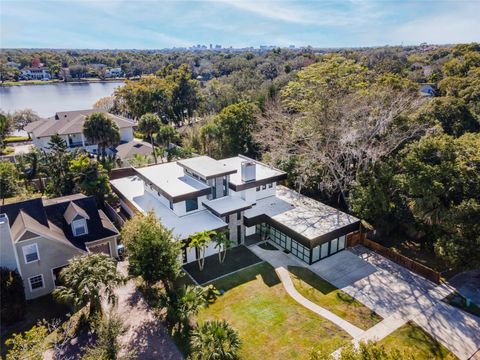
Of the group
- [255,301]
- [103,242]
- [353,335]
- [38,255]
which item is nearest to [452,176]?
[353,335]

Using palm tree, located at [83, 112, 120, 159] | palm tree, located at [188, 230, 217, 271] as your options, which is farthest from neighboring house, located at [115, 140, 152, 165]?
palm tree, located at [188, 230, 217, 271]

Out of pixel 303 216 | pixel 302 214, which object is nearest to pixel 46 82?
pixel 302 214

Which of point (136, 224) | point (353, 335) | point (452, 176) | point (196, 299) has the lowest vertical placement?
point (353, 335)

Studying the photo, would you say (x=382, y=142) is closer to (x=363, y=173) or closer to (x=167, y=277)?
(x=363, y=173)

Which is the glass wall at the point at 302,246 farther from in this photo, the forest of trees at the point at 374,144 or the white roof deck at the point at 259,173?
the white roof deck at the point at 259,173

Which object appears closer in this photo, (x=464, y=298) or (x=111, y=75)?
(x=464, y=298)

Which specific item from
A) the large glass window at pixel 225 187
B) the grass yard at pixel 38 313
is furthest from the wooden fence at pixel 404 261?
the grass yard at pixel 38 313
